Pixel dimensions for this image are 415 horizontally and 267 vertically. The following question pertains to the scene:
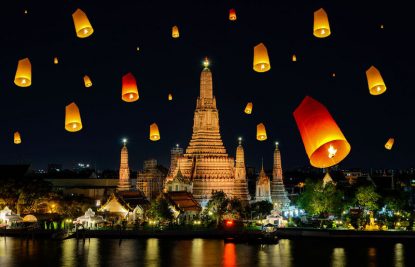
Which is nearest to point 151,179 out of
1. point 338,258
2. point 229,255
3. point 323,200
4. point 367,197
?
point 323,200

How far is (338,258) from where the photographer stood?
34719mm

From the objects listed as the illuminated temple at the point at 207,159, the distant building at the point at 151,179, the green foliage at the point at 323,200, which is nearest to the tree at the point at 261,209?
the illuminated temple at the point at 207,159

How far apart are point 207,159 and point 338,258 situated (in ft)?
90.1

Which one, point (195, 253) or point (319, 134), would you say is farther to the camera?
point (195, 253)

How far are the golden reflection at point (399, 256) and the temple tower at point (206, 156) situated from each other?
71.2 ft

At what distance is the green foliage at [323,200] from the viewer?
49031 mm

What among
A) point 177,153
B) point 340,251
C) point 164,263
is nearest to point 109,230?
point 164,263

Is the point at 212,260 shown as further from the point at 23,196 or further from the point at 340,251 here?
the point at 23,196

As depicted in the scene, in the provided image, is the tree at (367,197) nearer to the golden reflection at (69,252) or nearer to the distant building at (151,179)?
the golden reflection at (69,252)

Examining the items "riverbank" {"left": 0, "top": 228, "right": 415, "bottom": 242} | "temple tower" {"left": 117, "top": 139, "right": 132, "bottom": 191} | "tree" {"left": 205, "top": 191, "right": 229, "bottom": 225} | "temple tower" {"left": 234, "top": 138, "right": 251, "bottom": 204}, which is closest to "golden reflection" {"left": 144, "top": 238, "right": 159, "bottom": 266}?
"riverbank" {"left": 0, "top": 228, "right": 415, "bottom": 242}

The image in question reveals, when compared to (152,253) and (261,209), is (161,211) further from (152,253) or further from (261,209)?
(152,253)

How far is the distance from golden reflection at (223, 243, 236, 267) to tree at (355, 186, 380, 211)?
44.7ft

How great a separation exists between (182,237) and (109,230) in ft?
18.7

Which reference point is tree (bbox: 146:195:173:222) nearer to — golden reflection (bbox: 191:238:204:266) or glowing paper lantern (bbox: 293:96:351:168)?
golden reflection (bbox: 191:238:204:266)
